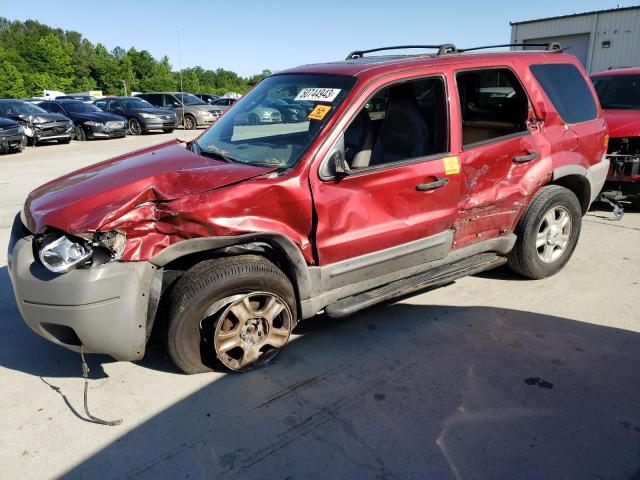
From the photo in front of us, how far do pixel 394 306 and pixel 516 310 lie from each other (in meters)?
0.93

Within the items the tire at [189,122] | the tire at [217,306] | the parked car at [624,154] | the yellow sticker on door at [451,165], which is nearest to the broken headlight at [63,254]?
the tire at [217,306]

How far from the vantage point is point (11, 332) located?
374cm

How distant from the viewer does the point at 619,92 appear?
7.29 m

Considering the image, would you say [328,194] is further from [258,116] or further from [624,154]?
[624,154]

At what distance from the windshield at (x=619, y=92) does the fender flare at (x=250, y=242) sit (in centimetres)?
601

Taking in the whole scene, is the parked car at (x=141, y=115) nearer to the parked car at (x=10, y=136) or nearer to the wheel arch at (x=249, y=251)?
the parked car at (x=10, y=136)

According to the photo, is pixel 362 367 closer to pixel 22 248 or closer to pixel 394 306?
pixel 394 306

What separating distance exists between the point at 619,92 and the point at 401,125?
206 inches

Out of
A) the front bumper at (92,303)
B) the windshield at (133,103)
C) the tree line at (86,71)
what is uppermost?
the tree line at (86,71)

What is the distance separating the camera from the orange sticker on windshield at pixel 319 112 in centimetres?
326

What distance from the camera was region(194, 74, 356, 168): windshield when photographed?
10.7 ft

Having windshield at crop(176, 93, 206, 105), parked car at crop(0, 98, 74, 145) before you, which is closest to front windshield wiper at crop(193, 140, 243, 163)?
parked car at crop(0, 98, 74, 145)

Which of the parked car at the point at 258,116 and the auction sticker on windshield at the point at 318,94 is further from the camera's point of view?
the parked car at the point at 258,116

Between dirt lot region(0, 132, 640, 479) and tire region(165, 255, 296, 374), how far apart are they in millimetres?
140
